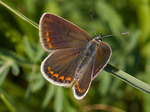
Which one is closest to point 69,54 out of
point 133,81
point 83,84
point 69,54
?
point 69,54

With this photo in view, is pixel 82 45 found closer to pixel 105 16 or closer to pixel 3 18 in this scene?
pixel 105 16

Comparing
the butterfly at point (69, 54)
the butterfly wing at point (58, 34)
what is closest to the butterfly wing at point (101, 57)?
the butterfly at point (69, 54)

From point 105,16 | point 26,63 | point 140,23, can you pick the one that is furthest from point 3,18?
point 140,23

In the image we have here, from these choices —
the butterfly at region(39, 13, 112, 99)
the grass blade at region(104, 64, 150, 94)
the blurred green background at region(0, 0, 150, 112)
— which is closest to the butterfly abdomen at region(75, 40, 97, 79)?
the butterfly at region(39, 13, 112, 99)

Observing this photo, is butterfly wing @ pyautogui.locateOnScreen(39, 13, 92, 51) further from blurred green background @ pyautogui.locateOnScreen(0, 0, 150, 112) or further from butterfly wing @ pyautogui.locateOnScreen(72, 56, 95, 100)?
blurred green background @ pyautogui.locateOnScreen(0, 0, 150, 112)

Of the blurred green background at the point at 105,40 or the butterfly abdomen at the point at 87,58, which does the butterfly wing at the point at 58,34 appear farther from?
the blurred green background at the point at 105,40

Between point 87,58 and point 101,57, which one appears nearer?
point 101,57

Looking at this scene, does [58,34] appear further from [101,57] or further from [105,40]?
[105,40]
